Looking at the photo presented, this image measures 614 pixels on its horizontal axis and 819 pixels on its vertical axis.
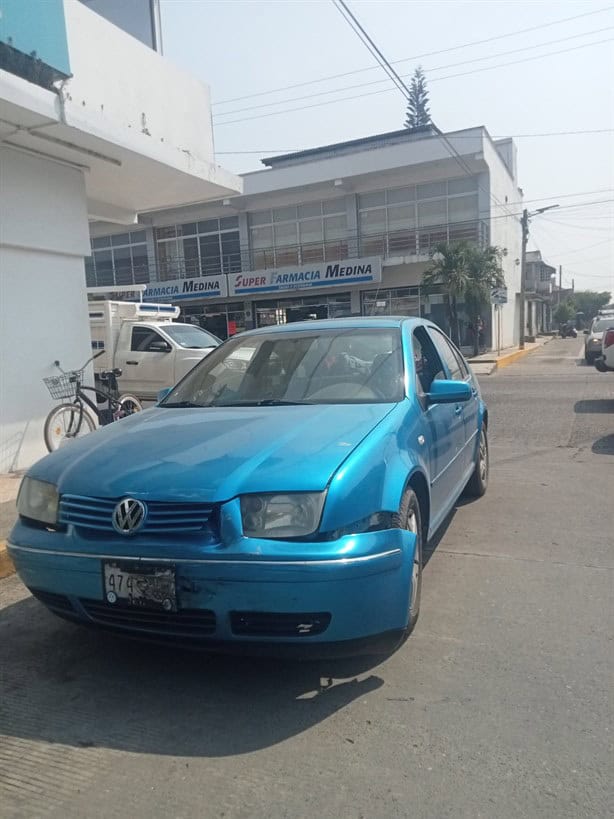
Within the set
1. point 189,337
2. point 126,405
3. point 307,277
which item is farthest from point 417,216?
point 126,405

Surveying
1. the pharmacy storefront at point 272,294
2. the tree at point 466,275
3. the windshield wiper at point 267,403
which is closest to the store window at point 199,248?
the pharmacy storefront at point 272,294

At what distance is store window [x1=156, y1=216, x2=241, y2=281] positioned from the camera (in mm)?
33969

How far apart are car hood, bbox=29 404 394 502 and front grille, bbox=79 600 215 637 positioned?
47 cm

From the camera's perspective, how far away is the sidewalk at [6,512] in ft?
14.8

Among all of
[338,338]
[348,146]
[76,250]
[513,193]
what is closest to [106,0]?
[76,250]

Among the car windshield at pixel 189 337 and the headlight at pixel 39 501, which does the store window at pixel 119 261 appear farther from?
the headlight at pixel 39 501

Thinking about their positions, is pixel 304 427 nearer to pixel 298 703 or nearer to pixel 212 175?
pixel 298 703

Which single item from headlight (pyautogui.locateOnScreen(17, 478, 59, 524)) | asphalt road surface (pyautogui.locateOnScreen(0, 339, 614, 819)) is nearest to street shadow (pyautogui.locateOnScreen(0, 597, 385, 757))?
asphalt road surface (pyautogui.locateOnScreen(0, 339, 614, 819))

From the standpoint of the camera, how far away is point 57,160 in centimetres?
776

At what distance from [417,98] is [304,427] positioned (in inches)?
2409

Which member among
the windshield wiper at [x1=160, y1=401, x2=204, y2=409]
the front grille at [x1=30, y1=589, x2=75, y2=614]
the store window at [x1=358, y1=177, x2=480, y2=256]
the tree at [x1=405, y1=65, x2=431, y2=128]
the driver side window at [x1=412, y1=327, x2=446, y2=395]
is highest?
the tree at [x1=405, y1=65, x2=431, y2=128]

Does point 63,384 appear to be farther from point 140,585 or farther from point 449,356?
point 140,585

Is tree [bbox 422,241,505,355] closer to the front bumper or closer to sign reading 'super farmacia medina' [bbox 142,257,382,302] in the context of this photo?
sign reading 'super farmacia medina' [bbox 142,257,382,302]

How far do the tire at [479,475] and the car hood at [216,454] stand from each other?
2.58 m
